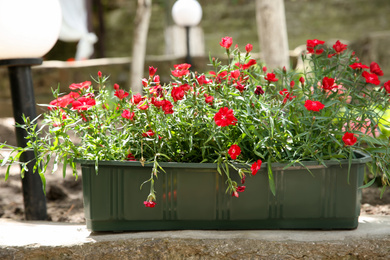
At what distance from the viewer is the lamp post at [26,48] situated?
5.90 feet

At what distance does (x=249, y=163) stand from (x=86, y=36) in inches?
269

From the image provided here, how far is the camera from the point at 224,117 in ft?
4.37

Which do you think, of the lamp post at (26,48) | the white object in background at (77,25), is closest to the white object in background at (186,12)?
the lamp post at (26,48)

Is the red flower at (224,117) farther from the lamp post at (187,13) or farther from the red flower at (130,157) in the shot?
the lamp post at (187,13)

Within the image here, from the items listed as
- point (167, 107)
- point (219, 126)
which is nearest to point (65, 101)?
point (167, 107)

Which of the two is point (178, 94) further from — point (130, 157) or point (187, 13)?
point (187, 13)

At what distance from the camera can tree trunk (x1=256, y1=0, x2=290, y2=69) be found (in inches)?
141

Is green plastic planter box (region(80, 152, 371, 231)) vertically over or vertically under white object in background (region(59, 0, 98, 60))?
under

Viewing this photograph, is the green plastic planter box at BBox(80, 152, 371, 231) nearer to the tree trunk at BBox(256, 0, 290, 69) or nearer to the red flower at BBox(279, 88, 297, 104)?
the red flower at BBox(279, 88, 297, 104)

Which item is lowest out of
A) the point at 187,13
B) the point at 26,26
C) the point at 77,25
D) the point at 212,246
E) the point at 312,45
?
the point at 212,246

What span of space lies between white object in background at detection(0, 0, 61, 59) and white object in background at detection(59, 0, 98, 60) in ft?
19.5

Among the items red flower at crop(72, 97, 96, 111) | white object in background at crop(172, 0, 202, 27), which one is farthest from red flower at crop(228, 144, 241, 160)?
white object in background at crop(172, 0, 202, 27)

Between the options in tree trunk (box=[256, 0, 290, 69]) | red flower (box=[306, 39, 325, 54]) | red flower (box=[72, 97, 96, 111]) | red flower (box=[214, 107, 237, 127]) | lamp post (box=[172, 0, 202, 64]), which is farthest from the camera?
lamp post (box=[172, 0, 202, 64])

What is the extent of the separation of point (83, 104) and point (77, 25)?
22.3ft
